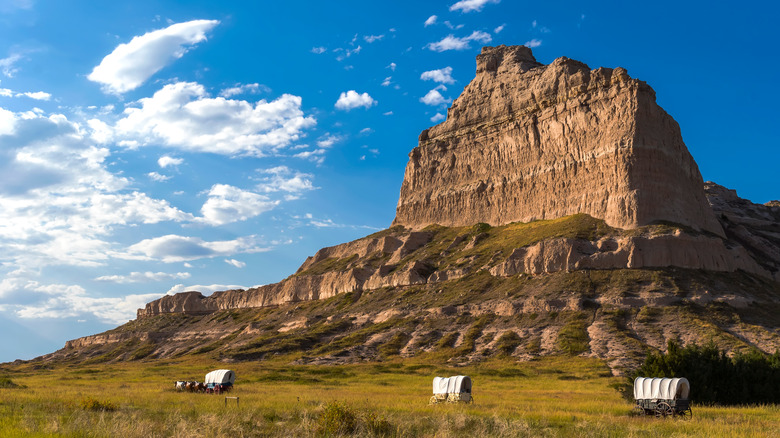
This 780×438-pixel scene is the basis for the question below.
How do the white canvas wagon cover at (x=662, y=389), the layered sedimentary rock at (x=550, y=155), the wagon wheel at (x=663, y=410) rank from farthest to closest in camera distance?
1. the layered sedimentary rock at (x=550, y=155)
2. the white canvas wagon cover at (x=662, y=389)
3. the wagon wheel at (x=663, y=410)

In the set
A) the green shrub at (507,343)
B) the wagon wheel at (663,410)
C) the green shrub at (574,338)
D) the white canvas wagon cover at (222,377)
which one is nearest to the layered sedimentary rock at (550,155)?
the green shrub at (574,338)

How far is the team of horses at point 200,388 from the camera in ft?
117

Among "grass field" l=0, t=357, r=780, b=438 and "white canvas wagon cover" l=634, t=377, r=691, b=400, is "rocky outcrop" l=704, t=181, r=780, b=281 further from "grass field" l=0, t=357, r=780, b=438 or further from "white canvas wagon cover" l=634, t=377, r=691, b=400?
"white canvas wagon cover" l=634, t=377, r=691, b=400

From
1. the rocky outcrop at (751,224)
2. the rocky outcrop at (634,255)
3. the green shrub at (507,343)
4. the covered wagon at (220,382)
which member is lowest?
the covered wagon at (220,382)

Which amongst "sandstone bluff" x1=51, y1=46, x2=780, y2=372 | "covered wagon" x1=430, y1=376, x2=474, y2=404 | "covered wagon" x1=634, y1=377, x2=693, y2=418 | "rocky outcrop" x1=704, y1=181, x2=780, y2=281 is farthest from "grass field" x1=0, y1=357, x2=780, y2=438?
"rocky outcrop" x1=704, y1=181, x2=780, y2=281

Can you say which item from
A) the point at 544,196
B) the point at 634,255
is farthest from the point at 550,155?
the point at 634,255

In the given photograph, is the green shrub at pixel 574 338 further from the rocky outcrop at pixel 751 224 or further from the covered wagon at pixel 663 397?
the rocky outcrop at pixel 751 224

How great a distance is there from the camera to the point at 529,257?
8475 cm

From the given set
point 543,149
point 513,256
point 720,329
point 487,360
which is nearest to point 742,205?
point 543,149

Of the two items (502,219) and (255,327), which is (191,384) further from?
(502,219)

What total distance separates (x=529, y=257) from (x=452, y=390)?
5666 cm

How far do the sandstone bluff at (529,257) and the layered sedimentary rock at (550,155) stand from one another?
32 centimetres

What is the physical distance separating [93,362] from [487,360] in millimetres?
79809

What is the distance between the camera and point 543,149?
10875 cm
